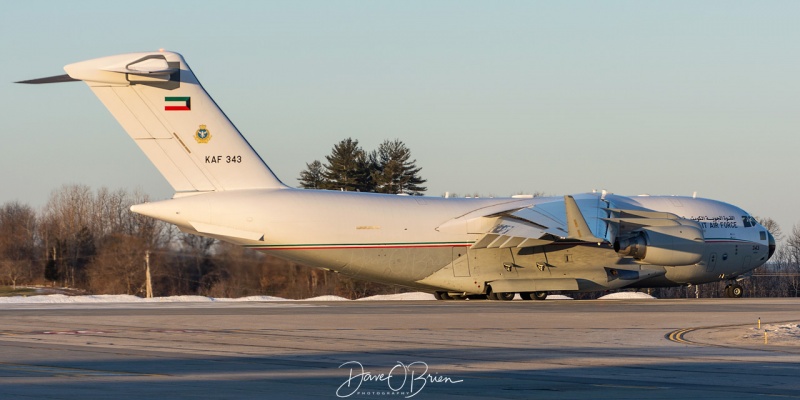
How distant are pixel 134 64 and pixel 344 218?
7.37 m

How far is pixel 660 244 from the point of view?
101 feet

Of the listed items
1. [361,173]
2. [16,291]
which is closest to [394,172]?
[361,173]

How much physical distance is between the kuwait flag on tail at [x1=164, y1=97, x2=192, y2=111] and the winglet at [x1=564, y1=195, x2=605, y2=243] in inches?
429

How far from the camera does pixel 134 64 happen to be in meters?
27.2

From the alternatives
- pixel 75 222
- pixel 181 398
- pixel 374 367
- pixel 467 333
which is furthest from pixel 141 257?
pixel 181 398

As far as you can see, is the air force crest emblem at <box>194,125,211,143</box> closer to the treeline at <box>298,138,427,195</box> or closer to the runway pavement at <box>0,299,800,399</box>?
the runway pavement at <box>0,299,800,399</box>

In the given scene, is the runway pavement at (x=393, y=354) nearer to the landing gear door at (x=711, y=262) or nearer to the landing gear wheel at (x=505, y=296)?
the landing gear wheel at (x=505, y=296)

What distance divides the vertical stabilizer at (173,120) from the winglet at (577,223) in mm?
8938

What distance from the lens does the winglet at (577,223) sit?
93.6ft

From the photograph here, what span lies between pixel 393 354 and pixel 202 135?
14960 mm

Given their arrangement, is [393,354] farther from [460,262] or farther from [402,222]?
[460,262]

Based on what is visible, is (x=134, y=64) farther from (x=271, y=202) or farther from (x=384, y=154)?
(x=384, y=154)

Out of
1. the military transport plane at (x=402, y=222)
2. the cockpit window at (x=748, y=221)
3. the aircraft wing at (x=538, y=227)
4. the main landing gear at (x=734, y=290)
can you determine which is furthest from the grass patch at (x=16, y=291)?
the cockpit window at (x=748, y=221)

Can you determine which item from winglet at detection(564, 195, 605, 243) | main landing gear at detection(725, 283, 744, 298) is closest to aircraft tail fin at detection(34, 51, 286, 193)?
winglet at detection(564, 195, 605, 243)
